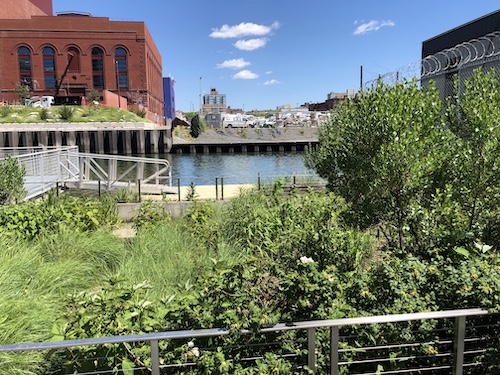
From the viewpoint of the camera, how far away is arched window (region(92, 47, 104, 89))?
258 ft

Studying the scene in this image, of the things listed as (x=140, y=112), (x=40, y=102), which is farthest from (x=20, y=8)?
(x=140, y=112)

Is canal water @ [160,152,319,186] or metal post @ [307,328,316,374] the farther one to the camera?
canal water @ [160,152,319,186]

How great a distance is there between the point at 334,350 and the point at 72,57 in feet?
287

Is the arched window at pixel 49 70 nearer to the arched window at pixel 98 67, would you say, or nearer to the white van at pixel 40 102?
the arched window at pixel 98 67

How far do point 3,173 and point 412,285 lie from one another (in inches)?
375

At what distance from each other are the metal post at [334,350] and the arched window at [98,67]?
83.6 metres

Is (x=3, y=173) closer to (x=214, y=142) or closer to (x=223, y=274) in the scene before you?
(x=223, y=274)

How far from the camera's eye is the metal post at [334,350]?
8.59ft

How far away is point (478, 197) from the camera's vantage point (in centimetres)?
448

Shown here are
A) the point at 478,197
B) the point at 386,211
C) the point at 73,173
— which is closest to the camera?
the point at 478,197

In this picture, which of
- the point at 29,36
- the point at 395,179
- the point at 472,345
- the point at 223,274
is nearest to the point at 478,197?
the point at 395,179


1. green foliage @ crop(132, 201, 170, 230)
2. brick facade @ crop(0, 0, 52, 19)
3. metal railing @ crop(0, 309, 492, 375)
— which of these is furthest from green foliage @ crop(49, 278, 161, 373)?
brick facade @ crop(0, 0, 52, 19)

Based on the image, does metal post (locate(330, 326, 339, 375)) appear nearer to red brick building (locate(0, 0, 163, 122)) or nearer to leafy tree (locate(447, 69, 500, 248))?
leafy tree (locate(447, 69, 500, 248))

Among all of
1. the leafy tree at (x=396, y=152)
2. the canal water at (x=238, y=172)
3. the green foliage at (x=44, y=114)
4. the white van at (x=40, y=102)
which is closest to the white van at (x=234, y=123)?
the white van at (x=40, y=102)
